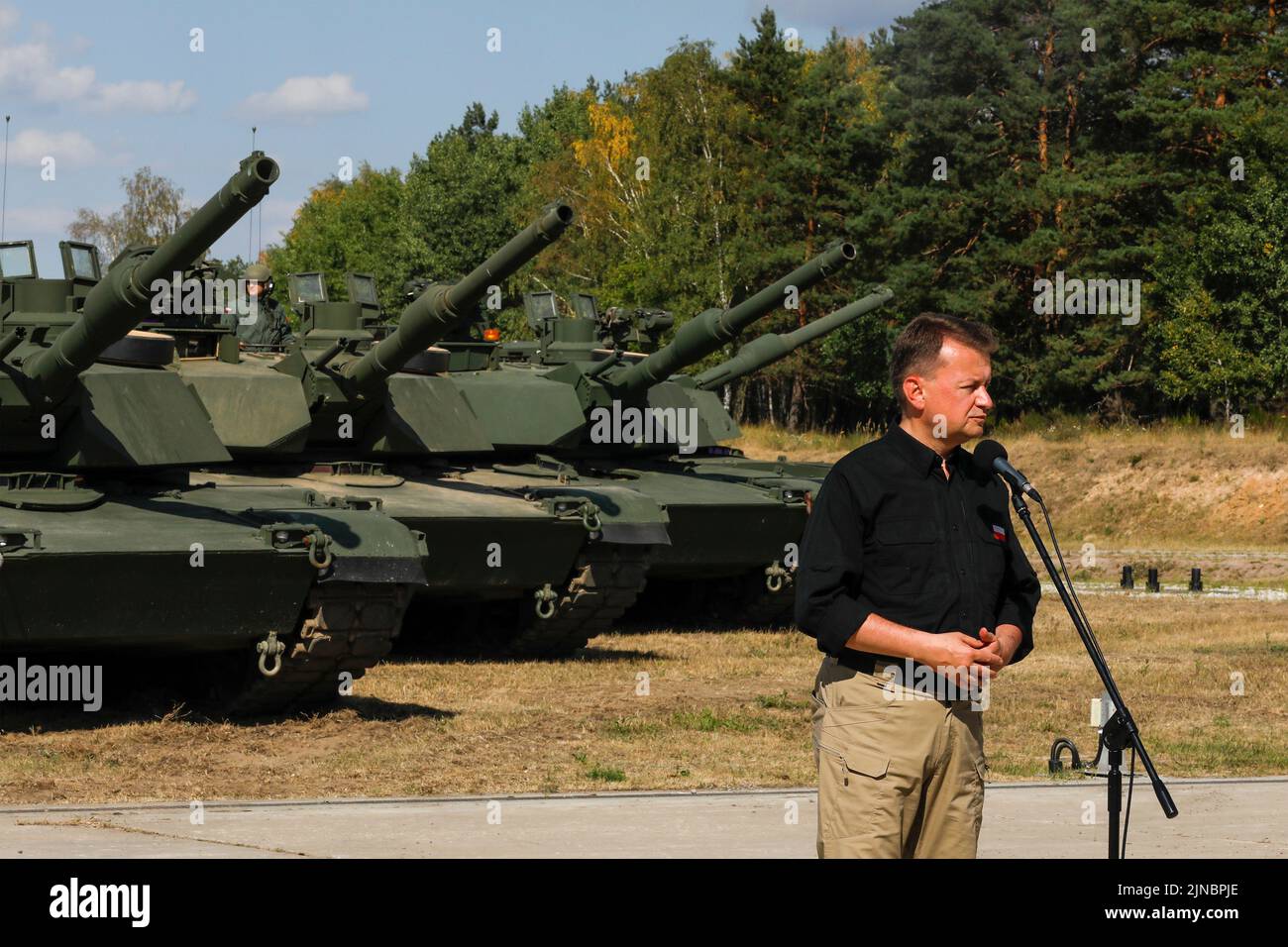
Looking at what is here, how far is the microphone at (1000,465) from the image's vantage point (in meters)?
5.14

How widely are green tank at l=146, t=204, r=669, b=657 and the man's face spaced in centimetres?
943

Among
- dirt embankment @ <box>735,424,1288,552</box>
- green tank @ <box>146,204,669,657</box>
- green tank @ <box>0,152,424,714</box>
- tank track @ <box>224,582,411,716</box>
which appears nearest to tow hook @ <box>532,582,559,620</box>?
green tank @ <box>146,204,669,657</box>

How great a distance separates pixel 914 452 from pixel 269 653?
7.83 meters

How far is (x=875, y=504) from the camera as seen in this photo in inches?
205

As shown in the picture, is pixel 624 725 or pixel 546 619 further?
pixel 546 619

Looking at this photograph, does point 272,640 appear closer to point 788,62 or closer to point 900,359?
point 900,359

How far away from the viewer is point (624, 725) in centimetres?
1273

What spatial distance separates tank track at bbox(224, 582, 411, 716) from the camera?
12484 mm

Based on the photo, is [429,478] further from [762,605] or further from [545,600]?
[762,605]

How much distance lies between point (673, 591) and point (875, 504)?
1582cm

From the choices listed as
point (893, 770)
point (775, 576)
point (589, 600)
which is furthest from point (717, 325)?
point (893, 770)

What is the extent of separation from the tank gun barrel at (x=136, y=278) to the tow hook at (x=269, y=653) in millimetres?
2003

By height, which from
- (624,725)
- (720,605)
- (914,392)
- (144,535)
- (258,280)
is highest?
(258,280)

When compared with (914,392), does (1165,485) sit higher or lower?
lower
